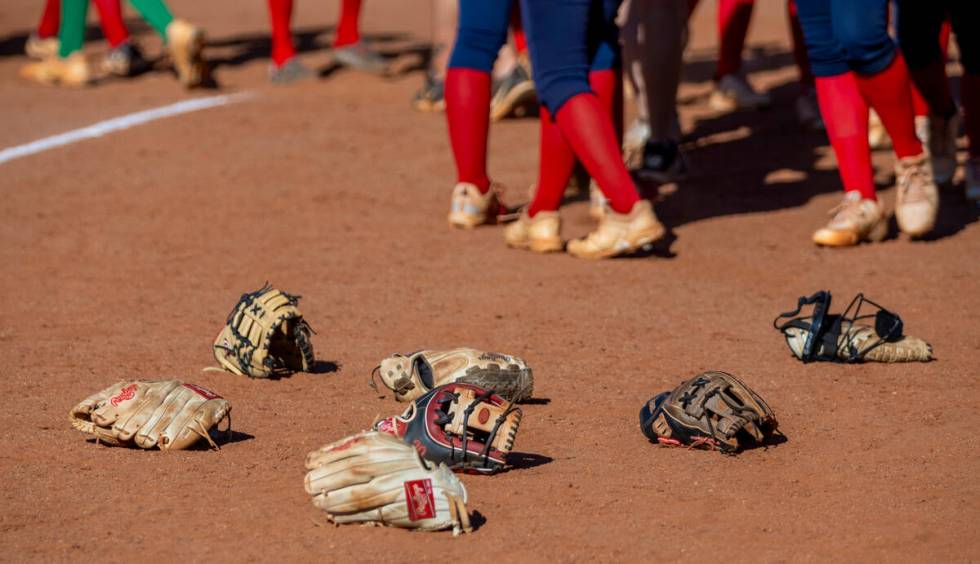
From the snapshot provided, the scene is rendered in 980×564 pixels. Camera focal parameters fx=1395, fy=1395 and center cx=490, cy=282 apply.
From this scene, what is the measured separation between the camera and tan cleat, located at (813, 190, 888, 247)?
597cm

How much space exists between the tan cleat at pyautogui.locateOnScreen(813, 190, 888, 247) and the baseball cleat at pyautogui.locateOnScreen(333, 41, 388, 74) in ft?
17.3

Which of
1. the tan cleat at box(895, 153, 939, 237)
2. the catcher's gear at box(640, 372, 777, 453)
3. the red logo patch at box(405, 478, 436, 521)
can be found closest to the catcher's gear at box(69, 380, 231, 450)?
the red logo patch at box(405, 478, 436, 521)

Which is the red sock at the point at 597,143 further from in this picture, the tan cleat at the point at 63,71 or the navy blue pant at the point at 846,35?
the tan cleat at the point at 63,71

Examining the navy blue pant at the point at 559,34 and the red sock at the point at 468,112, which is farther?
the red sock at the point at 468,112

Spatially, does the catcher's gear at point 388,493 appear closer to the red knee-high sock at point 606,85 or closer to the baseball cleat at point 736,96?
the red knee-high sock at point 606,85

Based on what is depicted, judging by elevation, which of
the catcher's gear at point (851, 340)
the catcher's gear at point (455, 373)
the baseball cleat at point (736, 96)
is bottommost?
the baseball cleat at point (736, 96)

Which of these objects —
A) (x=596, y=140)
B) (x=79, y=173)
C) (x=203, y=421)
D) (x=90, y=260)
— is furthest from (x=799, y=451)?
(x=79, y=173)

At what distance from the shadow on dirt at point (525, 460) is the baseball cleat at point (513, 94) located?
5042 mm

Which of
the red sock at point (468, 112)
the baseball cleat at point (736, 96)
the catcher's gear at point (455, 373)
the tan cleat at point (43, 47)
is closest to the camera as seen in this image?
the catcher's gear at point (455, 373)

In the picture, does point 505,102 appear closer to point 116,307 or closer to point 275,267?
point 275,267

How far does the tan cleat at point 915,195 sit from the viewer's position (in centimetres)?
595

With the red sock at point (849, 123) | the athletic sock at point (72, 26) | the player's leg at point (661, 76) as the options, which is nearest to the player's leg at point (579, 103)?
the red sock at point (849, 123)

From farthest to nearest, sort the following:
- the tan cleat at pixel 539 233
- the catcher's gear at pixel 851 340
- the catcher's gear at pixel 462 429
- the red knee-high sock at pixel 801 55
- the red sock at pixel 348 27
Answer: the red sock at pixel 348 27, the red knee-high sock at pixel 801 55, the tan cleat at pixel 539 233, the catcher's gear at pixel 851 340, the catcher's gear at pixel 462 429

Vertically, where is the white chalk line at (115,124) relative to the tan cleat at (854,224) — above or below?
below
